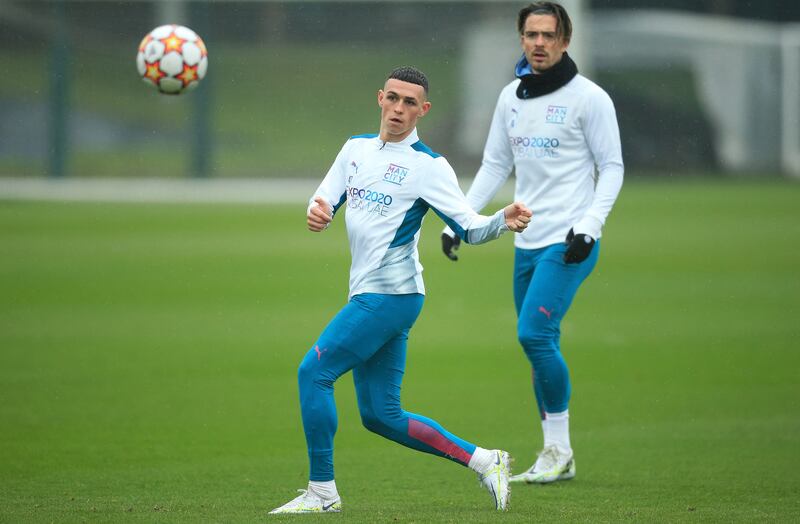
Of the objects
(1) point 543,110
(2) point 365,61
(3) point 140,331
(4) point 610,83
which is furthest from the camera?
(4) point 610,83

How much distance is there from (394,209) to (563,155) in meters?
1.54

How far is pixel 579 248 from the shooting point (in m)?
6.67

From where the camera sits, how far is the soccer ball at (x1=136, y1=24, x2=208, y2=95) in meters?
9.24

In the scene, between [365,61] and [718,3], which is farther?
[718,3]

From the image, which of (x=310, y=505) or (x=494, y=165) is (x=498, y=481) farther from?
(x=494, y=165)

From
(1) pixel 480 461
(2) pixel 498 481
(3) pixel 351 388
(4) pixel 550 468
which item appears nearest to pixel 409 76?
(1) pixel 480 461

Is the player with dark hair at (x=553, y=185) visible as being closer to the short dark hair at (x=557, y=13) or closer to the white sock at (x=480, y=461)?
the short dark hair at (x=557, y=13)

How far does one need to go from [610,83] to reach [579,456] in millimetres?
35994

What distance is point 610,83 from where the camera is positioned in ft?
139

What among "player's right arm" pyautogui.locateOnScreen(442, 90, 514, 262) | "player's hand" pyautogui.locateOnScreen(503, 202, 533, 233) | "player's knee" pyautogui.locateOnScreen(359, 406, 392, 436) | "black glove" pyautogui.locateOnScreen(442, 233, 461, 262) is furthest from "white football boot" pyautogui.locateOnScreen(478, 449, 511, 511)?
"player's right arm" pyautogui.locateOnScreen(442, 90, 514, 262)

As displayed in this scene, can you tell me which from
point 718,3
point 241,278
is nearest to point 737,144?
point 718,3

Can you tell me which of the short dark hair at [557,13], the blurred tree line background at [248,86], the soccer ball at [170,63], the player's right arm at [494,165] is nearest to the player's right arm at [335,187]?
the player's right arm at [494,165]

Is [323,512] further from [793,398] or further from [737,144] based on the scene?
[737,144]

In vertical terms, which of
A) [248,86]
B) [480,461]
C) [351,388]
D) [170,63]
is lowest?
[351,388]
